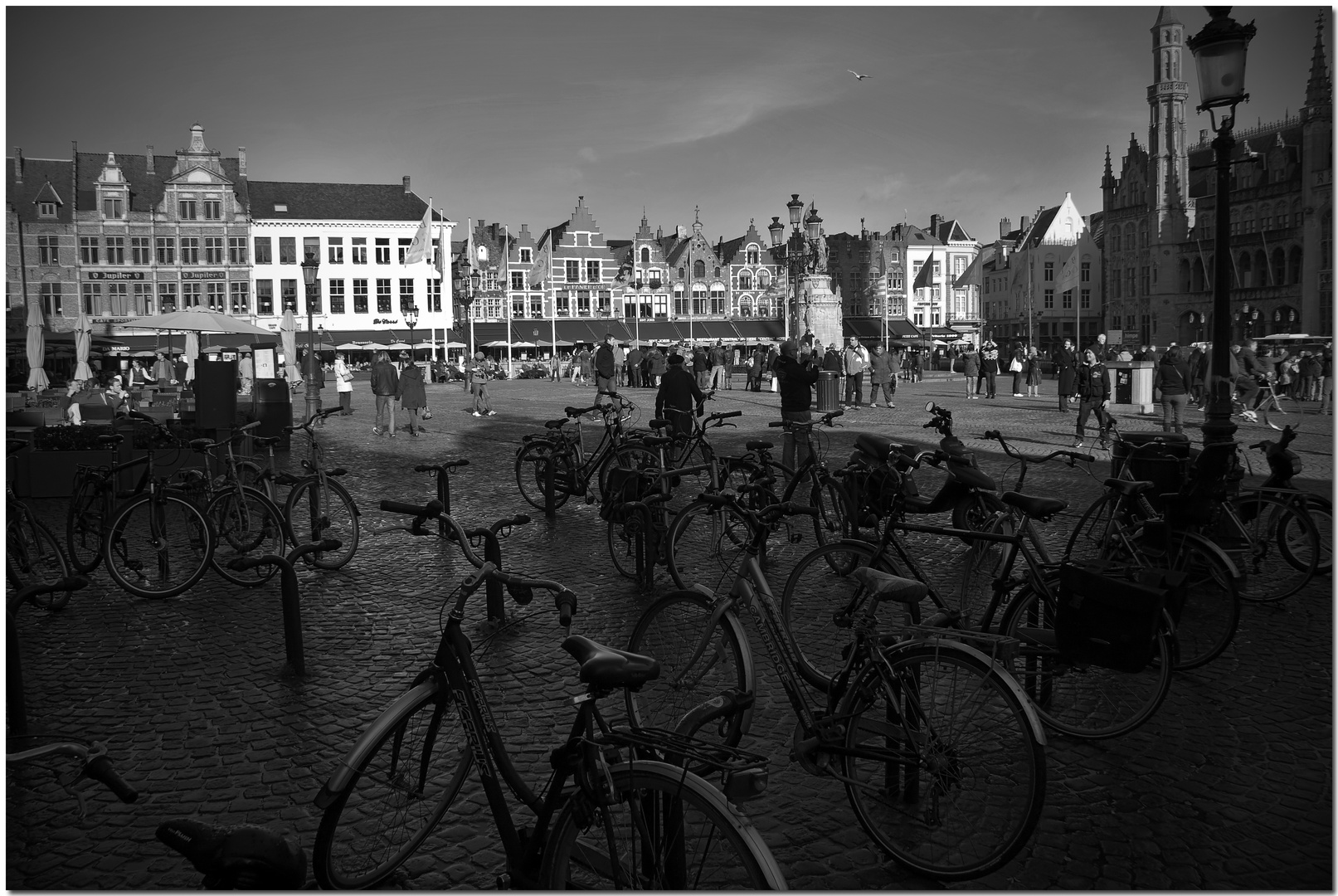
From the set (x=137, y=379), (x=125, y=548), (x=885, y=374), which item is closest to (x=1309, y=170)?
(x=885, y=374)

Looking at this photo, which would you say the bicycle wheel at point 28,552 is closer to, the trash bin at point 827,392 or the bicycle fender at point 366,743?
the bicycle fender at point 366,743

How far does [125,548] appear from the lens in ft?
23.9

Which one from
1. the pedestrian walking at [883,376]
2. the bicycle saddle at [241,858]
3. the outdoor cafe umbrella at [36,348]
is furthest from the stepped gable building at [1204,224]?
the bicycle saddle at [241,858]

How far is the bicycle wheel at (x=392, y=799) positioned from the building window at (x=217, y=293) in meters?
65.1

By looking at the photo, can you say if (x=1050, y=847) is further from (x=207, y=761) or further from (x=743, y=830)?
(x=207, y=761)

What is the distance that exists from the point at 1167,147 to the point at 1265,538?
7604 centimetres

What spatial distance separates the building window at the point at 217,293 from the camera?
62500mm

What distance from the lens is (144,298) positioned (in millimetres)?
60875

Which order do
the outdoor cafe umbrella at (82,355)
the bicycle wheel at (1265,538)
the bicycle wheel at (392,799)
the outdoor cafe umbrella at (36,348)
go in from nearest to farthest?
the bicycle wheel at (392,799), the bicycle wheel at (1265,538), the outdoor cafe umbrella at (36,348), the outdoor cafe umbrella at (82,355)

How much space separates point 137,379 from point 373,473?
27.2 meters

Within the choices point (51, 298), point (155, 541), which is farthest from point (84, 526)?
point (51, 298)

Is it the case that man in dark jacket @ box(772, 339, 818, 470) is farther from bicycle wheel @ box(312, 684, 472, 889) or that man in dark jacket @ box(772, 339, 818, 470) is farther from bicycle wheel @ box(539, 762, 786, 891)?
bicycle wheel @ box(539, 762, 786, 891)

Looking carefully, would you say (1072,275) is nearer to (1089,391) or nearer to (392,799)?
(1089,391)

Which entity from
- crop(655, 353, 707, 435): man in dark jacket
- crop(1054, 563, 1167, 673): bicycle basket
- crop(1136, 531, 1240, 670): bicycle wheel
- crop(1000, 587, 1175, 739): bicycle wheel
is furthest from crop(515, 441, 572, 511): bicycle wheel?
crop(1054, 563, 1167, 673): bicycle basket
